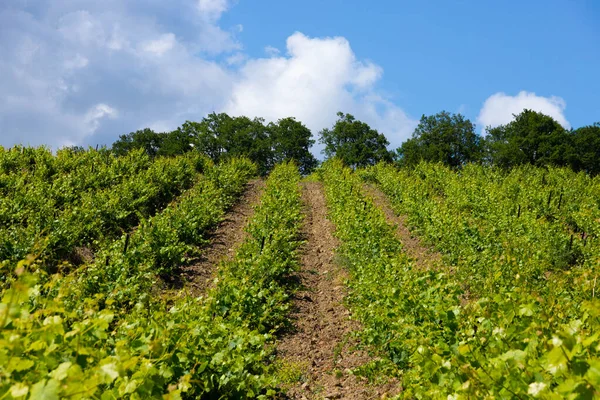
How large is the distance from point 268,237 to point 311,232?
4.40 metres

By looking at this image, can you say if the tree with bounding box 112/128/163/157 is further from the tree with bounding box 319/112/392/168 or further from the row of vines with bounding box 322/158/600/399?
the row of vines with bounding box 322/158/600/399

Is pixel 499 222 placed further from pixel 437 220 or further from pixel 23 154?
pixel 23 154

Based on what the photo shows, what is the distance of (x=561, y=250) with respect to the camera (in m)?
12.0

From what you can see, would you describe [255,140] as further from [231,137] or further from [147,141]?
[147,141]

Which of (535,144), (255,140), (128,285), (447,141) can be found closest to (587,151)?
(535,144)

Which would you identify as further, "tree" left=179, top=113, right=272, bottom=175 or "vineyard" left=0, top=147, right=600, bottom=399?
"tree" left=179, top=113, right=272, bottom=175

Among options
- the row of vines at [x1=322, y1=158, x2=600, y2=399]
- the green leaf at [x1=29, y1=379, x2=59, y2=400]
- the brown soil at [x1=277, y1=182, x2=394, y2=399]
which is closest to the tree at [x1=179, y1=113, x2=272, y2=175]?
the row of vines at [x1=322, y1=158, x2=600, y2=399]

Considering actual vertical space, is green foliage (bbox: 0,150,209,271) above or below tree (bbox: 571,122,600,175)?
below

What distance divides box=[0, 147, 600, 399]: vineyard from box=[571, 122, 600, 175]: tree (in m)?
24.4

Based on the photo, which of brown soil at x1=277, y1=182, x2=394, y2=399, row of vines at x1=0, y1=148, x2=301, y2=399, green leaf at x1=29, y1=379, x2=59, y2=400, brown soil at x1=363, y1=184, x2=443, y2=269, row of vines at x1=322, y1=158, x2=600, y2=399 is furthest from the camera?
brown soil at x1=363, y1=184, x2=443, y2=269

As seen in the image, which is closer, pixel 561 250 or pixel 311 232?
pixel 561 250

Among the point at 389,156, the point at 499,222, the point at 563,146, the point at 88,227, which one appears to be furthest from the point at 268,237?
the point at 389,156

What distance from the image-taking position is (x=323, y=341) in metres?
7.61

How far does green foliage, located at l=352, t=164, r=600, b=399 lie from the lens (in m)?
2.63
